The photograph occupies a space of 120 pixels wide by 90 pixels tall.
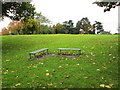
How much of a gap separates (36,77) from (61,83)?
153cm

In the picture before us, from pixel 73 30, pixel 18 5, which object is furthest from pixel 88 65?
pixel 73 30

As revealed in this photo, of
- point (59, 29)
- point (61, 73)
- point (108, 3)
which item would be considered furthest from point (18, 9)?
point (59, 29)

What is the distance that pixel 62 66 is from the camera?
1211 cm

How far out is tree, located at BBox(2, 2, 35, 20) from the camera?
20.3 m

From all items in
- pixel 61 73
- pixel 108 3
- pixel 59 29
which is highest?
pixel 108 3

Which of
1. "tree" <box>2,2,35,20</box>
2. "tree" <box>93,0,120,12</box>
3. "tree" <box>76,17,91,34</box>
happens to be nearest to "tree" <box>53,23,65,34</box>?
"tree" <box>76,17,91,34</box>

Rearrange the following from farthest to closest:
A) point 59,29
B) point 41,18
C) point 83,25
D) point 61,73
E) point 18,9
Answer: point 41,18, point 83,25, point 59,29, point 18,9, point 61,73

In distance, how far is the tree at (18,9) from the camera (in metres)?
20.3

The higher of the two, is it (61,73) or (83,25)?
(83,25)

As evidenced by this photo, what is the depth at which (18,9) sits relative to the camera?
21.1 meters

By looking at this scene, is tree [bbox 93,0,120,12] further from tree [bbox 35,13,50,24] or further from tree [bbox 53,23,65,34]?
tree [bbox 35,13,50,24]

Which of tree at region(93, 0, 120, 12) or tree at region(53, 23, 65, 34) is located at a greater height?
tree at region(93, 0, 120, 12)

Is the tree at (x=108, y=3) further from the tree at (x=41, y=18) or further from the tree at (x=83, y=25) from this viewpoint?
the tree at (x=41, y=18)

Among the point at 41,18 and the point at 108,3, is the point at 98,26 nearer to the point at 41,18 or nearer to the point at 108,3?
the point at 41,18
